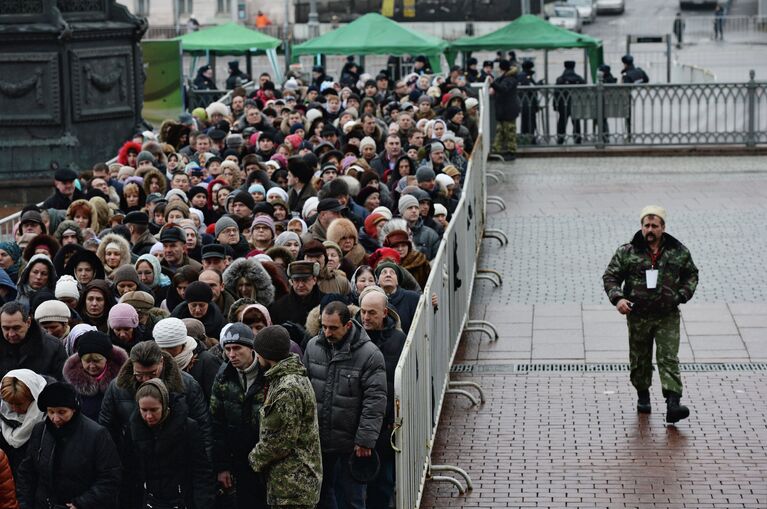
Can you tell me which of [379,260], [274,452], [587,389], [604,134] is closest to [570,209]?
[604,134]

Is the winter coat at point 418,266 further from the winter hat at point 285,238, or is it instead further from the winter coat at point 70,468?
the winter coat at point 70,468

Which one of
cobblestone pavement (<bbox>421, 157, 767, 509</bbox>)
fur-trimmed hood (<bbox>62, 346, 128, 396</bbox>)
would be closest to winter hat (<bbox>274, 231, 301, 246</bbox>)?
cobblestone pavement (<bbox>421, 157, 767, 509</bbox>)

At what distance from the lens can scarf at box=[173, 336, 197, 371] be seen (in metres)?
9.39

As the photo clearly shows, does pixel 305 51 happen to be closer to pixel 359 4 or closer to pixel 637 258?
pixel 637 258

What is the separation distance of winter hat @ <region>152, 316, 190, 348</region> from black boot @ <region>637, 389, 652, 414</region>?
470 centimetres

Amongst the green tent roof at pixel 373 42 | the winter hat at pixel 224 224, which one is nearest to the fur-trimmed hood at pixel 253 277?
the winter hat at pixel 224 224

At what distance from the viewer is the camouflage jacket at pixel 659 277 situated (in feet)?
40.2

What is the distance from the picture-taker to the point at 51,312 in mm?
10430

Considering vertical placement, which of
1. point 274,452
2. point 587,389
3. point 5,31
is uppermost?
point 5,31

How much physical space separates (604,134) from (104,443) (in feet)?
71.5

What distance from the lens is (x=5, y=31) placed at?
21.7m

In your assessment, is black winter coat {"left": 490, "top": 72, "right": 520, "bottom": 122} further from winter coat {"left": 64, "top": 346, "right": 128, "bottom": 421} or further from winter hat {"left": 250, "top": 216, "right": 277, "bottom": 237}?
winter coat {"left": 64, "top": 346, "right": 128, "bottom": 421}

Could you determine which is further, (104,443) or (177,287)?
(177,287)

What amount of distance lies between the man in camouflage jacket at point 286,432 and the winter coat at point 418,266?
3.93m
